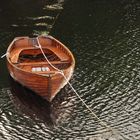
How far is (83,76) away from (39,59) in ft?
12.5

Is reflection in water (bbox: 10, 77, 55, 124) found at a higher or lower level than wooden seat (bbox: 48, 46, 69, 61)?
lower

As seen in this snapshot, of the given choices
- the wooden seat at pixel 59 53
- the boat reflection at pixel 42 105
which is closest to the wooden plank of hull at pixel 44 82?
the boat reflection at pixel 42 105

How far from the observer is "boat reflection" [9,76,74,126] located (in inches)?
1219

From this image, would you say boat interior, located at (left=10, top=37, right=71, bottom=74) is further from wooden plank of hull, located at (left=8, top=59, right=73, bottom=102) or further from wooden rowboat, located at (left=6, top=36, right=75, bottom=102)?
wooden plank of hull, located at (left=8, top=59, right=73, bottom=102)

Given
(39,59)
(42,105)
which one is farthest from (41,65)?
(42,105)

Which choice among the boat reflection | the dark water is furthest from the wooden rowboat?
the dark water

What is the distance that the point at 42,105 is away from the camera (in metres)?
32.4

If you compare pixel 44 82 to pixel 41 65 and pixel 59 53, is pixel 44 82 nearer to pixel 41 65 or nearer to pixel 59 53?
pixel 41 65

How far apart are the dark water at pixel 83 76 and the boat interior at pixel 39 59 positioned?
1588mm

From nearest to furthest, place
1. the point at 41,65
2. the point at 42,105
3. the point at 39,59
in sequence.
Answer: the point at 42,105 < the point at 41,65 < the point at 39,59

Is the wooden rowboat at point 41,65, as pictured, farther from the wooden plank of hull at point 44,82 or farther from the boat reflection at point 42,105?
the boat reflection at point 42,105

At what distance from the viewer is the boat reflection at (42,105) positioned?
31.0 meters

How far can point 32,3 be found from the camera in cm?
5678

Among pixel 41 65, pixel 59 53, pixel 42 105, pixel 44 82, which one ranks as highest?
pixel 44 82
